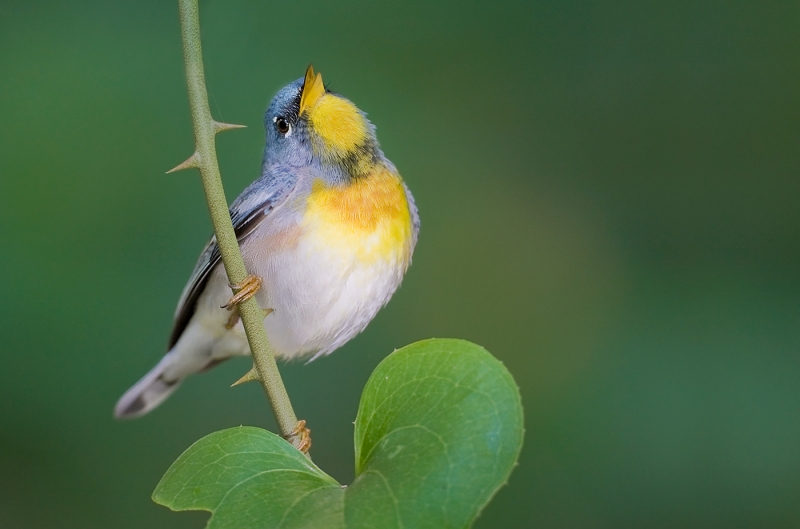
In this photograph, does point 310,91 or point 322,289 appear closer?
point 310,91

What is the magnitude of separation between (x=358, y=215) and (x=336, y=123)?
0.14 metres

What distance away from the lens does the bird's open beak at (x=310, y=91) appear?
1080mm

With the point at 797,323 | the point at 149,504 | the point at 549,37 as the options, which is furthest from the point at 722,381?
the point at 149,504

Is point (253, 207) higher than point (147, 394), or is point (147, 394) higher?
point (253, 207)

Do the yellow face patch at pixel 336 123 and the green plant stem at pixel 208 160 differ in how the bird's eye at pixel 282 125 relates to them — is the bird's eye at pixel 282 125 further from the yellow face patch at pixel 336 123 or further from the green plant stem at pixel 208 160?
the green plant stem at pixel 208 160

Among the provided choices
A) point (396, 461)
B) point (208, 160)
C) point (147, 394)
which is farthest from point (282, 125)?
Answer: point (147, 394)

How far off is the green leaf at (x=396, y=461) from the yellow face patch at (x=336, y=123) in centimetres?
50

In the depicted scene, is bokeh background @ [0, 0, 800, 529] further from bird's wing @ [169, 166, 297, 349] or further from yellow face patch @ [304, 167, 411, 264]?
yellow face patch @ [304, 167, 411, 264]

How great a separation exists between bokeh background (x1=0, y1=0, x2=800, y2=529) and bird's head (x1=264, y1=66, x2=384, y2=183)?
1045mm

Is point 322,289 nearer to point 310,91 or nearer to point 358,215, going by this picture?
point 358,215

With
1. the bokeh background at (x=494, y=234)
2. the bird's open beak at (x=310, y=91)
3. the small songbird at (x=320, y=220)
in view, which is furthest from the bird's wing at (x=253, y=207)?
the bokeh background at (x=494, y=234)

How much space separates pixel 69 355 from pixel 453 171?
1289mm

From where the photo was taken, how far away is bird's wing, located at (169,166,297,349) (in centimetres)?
119

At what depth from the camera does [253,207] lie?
1.23 meters
